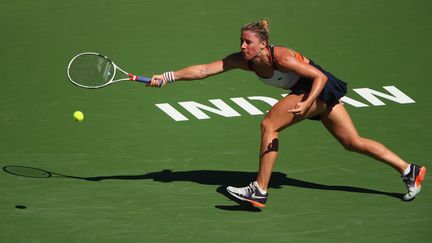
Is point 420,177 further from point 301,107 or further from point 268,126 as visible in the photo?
point 268,126

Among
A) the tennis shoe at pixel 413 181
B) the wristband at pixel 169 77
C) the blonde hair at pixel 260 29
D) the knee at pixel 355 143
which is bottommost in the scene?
the tennis shoe at pixel 413 181

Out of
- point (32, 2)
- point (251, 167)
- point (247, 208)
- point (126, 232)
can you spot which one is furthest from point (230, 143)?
point (32, 2)

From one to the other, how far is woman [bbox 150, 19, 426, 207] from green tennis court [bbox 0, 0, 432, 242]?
0.27 meters

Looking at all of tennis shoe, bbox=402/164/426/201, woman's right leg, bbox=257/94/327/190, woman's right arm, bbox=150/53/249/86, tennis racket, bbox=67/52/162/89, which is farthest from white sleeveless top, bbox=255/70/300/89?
tennis racket, bbox=67/52/162/89

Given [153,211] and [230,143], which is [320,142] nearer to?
[230,143]

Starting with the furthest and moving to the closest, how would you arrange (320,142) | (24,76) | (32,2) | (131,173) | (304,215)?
(32,2), (24,76), (320,142), (131,173), (304,215)

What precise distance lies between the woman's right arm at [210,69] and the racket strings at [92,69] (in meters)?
0.80

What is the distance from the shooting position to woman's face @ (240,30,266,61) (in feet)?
33.3

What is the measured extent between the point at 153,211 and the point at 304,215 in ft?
4.91

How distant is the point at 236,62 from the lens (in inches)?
416

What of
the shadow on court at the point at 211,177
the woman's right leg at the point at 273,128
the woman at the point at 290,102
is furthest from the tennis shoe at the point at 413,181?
the woman's right leg at the point at 273,128

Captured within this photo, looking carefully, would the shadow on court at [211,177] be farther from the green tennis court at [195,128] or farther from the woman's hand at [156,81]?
the woman's hand at [156,81]

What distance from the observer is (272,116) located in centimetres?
1027

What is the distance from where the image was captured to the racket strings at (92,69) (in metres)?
11.2
